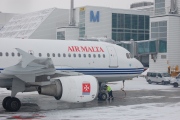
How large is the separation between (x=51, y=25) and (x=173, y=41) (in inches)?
1336

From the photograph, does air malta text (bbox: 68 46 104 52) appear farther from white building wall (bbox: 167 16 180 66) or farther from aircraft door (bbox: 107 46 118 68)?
white building wall (bbox: 167 16 180 66)

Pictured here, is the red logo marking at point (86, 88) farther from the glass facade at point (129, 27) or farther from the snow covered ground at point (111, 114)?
the glass facade at point (129, 27)

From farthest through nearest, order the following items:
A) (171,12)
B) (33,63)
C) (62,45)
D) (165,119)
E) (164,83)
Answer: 1. (171,12)
2. (164,83)
3. (62,45)
4. (33,63)
5. (165,119)

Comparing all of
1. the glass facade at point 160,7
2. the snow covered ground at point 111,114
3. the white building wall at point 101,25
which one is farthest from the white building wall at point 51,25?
the snow covered ground at point 111,114

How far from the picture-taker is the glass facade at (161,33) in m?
55.5

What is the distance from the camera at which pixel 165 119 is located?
18141 mm

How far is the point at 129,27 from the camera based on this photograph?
72.8 meters

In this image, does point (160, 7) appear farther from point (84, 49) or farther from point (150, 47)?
point (84, 49)

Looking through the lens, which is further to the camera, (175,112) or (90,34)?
(90,34)

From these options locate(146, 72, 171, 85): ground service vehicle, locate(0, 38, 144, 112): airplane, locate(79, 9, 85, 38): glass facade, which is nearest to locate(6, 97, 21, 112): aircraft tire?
locate(0, 38, 144, 112): airplane

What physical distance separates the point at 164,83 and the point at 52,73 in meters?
25.6

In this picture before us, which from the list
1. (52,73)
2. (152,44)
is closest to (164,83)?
(152,44)

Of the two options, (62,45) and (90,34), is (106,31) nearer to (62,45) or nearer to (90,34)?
(90,34)

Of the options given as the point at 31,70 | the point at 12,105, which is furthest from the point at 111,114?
the point at 12,105
